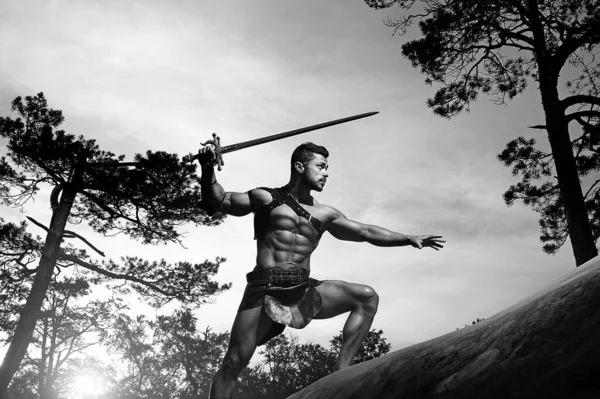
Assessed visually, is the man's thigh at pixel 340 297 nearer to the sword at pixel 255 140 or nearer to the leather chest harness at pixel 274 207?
the leather chest harness at pixel 274 207

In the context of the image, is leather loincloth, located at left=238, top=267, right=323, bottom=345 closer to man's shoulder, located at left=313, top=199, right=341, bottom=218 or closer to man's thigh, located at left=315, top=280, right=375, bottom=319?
man's thigh, located at left=315, top=280, right=375, bottom=319

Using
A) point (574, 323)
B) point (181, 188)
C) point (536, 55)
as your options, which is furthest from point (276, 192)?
point (181, 188)

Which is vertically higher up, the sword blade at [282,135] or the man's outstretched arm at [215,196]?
the sword blade at [282,135]

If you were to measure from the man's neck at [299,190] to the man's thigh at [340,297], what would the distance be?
72 centimetres

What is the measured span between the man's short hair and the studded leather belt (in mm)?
892

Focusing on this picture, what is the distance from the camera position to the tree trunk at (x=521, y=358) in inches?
58.6

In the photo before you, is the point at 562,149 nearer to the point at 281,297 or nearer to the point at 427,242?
the point at 427,242

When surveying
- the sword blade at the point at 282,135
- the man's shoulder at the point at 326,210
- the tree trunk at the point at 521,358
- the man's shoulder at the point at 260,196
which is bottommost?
the tree trunk at the point at 521,358

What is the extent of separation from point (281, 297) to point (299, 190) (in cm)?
91

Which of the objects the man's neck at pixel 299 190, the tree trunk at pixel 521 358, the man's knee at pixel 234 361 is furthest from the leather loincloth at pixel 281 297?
the tree trunk at pixel 521 358

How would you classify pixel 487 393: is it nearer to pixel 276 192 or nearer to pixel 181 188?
pixel 276 192

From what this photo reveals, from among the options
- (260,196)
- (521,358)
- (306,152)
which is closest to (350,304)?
(260,196)

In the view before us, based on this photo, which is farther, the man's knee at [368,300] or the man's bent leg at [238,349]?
the man's knee at [368,300]

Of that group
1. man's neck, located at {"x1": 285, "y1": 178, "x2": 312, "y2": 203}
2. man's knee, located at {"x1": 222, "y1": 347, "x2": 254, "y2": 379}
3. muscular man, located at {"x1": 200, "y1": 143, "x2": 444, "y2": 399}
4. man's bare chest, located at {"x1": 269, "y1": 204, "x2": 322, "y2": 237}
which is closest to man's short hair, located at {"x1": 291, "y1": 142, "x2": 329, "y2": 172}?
muscular man, located at {"x1": 200, "y1": 143, "x2": 444, "y2": 399}
